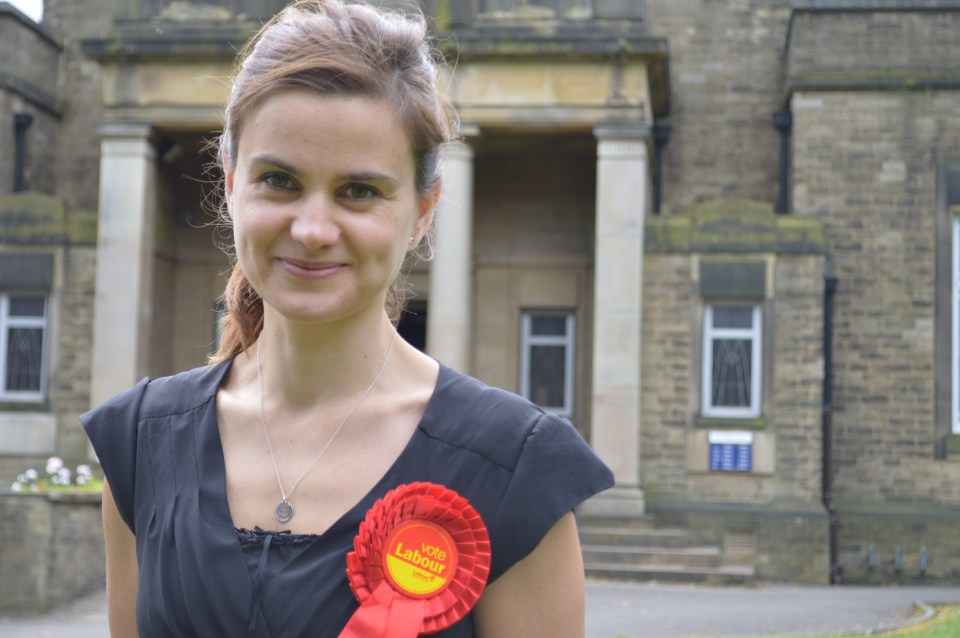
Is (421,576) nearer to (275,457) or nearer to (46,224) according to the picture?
(275,457)

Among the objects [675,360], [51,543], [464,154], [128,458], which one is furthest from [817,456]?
[128,458]

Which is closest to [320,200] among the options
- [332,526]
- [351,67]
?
[351,67]

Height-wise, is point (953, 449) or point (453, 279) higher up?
point (453, 279)

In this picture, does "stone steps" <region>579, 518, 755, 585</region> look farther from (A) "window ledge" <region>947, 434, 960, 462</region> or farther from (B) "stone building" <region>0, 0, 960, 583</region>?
(A) "window ledge" <region>947, 434, 960, 462</region>

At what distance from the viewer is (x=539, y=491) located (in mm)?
1784

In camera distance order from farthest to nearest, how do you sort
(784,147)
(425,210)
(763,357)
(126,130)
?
1. (784,147)
2. (126,130)
3. (763,357)
4. (425,210)

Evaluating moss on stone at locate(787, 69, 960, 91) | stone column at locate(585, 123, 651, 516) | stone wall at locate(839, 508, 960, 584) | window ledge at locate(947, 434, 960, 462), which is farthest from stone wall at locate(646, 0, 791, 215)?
stone wall at locate(839, 508, 960, 584)

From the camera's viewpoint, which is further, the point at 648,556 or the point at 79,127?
the point at 79,127

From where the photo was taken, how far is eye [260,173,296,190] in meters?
1.82

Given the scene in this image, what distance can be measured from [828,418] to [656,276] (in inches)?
117

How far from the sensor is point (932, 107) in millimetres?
17156

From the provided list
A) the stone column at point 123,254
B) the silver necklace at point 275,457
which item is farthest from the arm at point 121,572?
the stone column at point 123,254

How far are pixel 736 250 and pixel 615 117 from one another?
7.65 ft

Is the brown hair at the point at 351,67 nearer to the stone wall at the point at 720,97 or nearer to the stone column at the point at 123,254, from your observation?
the stone column at the point at 123,254
